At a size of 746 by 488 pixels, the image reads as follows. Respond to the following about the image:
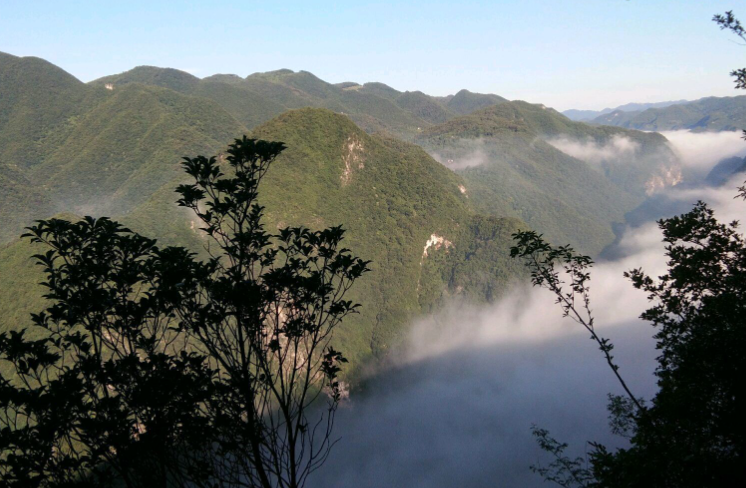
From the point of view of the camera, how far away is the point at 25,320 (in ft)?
160

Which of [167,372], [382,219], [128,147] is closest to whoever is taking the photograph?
[167,372]

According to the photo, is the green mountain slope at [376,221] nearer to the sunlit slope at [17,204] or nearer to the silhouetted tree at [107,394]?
the sunlit slope at [17,204]

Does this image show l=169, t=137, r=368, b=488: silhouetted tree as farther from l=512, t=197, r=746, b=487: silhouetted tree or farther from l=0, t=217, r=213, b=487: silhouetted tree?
l=512, t=197, r=746, b=487: silhouetted tree

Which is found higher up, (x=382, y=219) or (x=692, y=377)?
(x=382, y=219)

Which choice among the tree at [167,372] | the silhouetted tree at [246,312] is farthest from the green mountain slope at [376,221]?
the silhouetted tree at [246,312]

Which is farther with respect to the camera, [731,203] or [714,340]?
[731,203]

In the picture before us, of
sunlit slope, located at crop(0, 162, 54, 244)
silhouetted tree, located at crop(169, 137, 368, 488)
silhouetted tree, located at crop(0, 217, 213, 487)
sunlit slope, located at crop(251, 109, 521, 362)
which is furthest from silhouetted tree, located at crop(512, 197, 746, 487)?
sunlit slope, located at crop(0, 162, 54, 244)

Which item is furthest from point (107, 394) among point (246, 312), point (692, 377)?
point (692, 377)

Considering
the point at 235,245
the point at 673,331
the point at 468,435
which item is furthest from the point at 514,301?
the point at 235,245

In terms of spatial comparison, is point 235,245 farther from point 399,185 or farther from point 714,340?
point 399,185

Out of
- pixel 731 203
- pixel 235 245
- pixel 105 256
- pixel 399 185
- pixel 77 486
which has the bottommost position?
pixel 77 486

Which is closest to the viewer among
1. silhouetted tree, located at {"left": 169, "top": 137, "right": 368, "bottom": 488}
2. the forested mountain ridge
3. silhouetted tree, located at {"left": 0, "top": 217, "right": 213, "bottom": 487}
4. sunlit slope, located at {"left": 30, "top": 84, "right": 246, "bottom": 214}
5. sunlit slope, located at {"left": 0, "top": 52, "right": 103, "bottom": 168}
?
silhouetted tree, located at {"left": 0, "top": 217, "right": 213, "bottom": 487}

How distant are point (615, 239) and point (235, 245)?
18317cm

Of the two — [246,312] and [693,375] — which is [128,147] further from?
[693,375]
